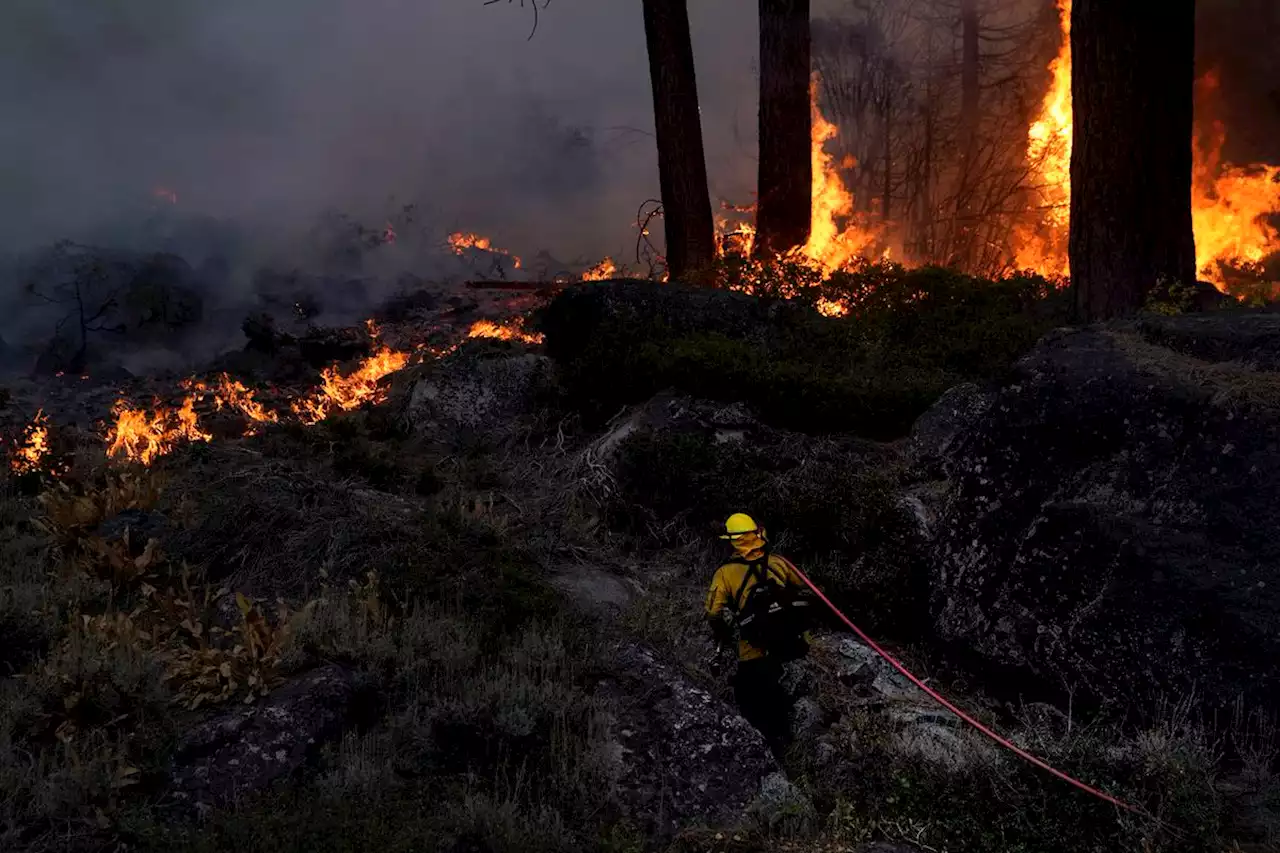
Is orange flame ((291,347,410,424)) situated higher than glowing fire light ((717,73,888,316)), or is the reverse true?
glowing fire light ((717,73,888,316))

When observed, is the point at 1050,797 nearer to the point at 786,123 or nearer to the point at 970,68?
the point at 786,123

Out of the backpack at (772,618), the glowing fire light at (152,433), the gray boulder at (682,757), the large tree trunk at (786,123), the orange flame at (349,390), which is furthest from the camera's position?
the large tree trunk at (786,123)

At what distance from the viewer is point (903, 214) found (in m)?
24.2

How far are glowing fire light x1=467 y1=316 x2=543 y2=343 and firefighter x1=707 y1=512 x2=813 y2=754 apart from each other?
6.16 meters

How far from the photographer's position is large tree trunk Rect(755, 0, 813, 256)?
39.7 ft

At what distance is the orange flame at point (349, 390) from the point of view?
414 inches

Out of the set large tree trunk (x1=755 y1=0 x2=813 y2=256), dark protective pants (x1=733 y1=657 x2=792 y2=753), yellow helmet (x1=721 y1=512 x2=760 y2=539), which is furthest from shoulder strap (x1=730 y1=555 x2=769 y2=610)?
large tree trunk (x1=755 y1=0 x2=813 y2=256)

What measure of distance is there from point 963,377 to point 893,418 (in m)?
0.90

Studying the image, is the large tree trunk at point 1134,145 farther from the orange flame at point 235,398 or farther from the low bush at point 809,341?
the orange flame at point 235,398

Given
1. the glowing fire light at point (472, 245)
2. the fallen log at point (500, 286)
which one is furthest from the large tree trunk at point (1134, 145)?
the glowing fire light at point (472, 245)

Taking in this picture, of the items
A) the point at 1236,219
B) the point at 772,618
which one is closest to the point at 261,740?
the point at 772,618

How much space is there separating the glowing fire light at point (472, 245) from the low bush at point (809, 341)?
894 centimetres

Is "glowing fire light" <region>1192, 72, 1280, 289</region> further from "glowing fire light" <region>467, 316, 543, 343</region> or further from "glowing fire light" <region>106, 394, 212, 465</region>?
"glowing fire light" <region>106, 394, 212, 465</region>

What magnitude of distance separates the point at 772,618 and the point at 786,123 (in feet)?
29.3
